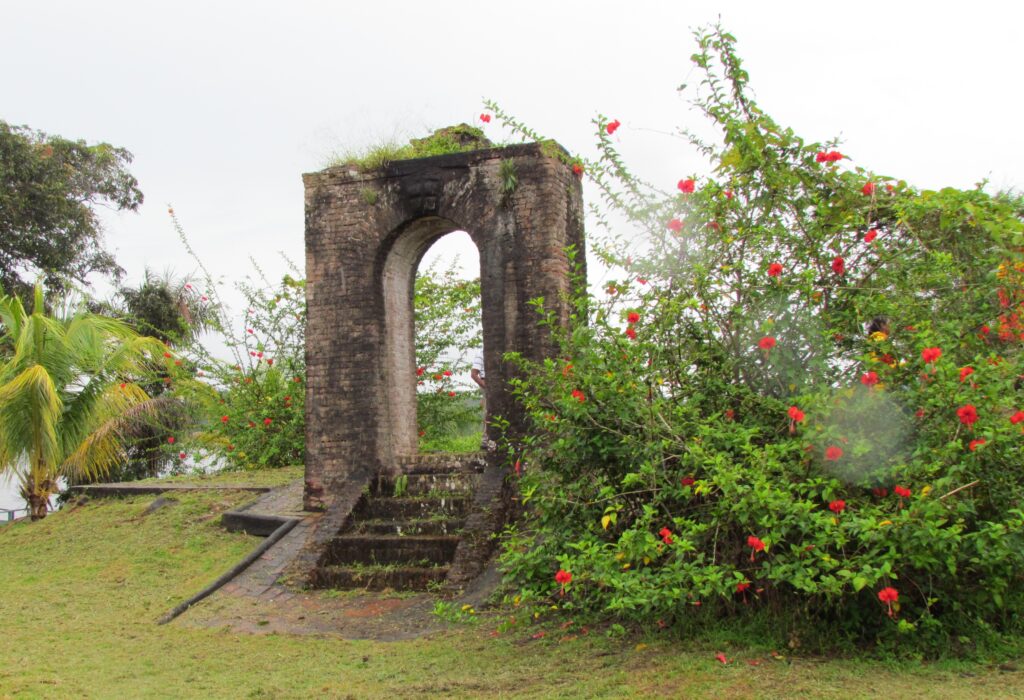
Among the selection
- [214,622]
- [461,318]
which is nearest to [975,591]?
[214,622]

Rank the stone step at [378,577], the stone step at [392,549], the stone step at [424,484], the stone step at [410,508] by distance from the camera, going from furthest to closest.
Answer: the stone step at [424,484], the stone step at [410,508], the stone step at [392,549], the stone step at [378,577]

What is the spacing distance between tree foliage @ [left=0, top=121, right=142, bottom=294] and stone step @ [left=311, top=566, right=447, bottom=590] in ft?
41.8

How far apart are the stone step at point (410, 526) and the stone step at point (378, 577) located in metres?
0.47

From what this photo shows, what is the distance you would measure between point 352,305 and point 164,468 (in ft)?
36.7

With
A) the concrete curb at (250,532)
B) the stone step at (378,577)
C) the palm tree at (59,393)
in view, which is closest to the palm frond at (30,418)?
the palm tree at (59,393)

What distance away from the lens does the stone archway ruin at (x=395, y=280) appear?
8734 mm

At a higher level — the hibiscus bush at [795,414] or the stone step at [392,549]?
the hibiscus bush at [795,414]

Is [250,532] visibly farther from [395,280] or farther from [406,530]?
[395,280]

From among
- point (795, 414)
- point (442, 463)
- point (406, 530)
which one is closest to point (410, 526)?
point (406, 530)

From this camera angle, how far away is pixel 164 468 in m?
18.6

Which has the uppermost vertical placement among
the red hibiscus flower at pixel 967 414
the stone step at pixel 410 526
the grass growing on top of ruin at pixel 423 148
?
the grass growing on top of ruin at pixel 423 148

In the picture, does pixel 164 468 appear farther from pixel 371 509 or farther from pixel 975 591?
pixel 975 591

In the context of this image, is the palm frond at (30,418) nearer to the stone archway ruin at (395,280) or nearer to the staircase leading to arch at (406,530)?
the stone archway ruin at (395,280)

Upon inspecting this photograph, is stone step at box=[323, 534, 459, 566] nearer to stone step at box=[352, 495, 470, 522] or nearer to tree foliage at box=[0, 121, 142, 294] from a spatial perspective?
stone step at box=[352, 495, 470, 522]
